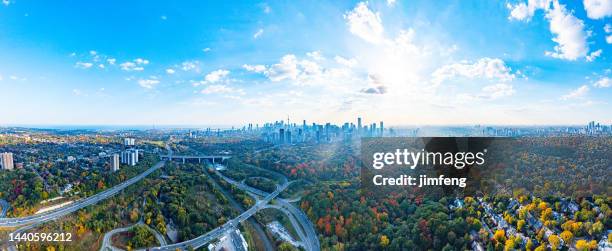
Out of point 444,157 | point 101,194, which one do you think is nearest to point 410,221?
point 444,157

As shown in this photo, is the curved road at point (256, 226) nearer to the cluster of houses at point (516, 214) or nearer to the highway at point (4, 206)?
the cluster of houses at point (516, 214)

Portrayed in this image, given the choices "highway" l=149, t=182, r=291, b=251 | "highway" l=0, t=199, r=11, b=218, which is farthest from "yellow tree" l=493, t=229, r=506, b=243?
"highway" l=0, t=199, r=11, b=218

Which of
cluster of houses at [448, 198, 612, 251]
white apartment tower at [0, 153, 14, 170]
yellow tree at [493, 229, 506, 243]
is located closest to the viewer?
cluster of houses at [448, 198, 612, 251]

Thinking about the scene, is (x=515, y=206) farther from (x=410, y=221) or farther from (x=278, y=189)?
(x=278, y=189)

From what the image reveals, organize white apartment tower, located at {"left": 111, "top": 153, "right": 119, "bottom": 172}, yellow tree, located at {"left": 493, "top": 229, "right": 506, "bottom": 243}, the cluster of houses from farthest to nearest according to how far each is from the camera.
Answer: white apartment tower, located at {"left": 111, "top": 153, "right": 119, "bottom": 172}
yellow tree, located at {"left": 493, "top": 229, "right": 506, "bottom": 243}
the cluster of houses

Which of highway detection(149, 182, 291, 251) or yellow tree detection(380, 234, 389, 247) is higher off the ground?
yellow tree detection(380, 234, 389, 247)

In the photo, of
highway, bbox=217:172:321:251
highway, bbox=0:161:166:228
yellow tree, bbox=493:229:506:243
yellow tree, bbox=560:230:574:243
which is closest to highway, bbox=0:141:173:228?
highway, bbox=0:161:166:228

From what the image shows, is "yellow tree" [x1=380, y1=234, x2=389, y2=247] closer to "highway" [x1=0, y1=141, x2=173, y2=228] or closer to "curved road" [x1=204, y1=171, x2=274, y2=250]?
"curved road" [x1=204, y1=171, x2=274, y2=250]

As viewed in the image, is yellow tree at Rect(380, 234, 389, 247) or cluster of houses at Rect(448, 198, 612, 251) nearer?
cluster of houses at Rect(448, 198, 612, 251)

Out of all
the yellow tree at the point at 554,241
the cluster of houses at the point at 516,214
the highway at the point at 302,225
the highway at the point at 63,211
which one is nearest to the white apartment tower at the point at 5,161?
the highway at the point at 63,211

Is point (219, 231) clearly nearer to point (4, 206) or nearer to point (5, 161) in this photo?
point (4, 206)

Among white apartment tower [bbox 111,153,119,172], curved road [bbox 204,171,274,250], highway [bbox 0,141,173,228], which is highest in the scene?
white apartment tower [bbox 111,153,119,172]
